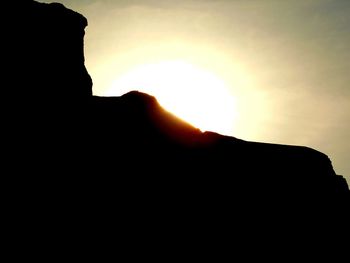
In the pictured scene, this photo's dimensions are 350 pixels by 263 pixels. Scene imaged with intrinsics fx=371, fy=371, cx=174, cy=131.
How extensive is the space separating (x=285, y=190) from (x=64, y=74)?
771 inches

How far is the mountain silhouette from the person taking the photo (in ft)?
66.3

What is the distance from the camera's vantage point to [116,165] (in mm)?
22578

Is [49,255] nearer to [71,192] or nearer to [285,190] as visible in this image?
[71,192]

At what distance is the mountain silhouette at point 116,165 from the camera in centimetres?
2020

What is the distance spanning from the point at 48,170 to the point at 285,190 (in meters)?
19.2

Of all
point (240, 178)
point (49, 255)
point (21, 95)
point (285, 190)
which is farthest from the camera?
point (285, 190)

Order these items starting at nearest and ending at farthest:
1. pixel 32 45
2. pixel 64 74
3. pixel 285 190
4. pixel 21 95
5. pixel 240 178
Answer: pixel 21 95
pixel 32 45
pixel 64 74
pixel 240 178
pixel 285 190

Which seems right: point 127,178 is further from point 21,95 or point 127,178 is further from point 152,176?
point 21,95

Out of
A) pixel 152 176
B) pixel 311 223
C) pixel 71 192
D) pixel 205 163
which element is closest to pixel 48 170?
pixel 71 192

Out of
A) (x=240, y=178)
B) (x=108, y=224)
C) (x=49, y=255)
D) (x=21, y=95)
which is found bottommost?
(x=49, y=255)

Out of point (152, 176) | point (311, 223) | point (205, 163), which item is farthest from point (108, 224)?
point (311, 223)

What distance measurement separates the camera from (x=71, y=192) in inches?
802

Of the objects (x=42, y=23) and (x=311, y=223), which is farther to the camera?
(x=311, y=223)

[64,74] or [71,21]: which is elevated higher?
[71,21]
